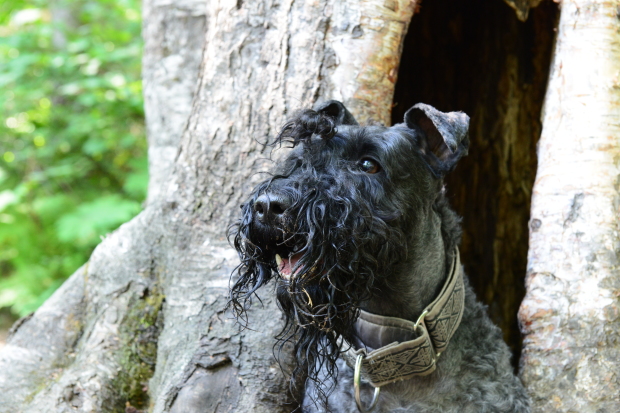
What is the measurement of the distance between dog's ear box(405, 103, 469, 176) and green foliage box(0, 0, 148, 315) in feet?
13.5

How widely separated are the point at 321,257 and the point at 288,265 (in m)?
0.17

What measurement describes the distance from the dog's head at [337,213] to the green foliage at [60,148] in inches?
157

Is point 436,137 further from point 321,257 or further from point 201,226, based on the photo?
point 201,226

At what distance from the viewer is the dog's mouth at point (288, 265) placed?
2.21m

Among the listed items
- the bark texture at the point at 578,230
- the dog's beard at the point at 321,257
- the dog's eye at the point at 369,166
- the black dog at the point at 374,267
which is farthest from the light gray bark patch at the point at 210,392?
the bark texture at the point at 578,230

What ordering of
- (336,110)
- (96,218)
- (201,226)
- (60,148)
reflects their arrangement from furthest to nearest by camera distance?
(60,148), (96,218), (201,226), (336,110)

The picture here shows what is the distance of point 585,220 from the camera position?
118 inches

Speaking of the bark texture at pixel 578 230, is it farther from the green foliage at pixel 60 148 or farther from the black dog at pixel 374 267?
the green foliage at pixel 60 148

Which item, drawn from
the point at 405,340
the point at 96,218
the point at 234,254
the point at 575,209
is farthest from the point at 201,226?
the point at 96,218

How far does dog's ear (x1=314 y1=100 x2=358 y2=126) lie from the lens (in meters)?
2.72

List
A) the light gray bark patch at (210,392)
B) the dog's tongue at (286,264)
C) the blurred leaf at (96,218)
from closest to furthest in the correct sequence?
the dog's tongue at (286,264) → the light gray bark patch at (210,392) → the blurred leaf at (96,218)

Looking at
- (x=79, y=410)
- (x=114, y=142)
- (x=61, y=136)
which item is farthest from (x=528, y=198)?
(x=61, y=136)

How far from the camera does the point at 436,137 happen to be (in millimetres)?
2646

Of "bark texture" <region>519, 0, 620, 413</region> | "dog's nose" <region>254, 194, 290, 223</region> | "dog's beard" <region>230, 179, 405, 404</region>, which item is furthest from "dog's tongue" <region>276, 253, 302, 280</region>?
"bark texture" <region>519, 0, 620, 413</region>
